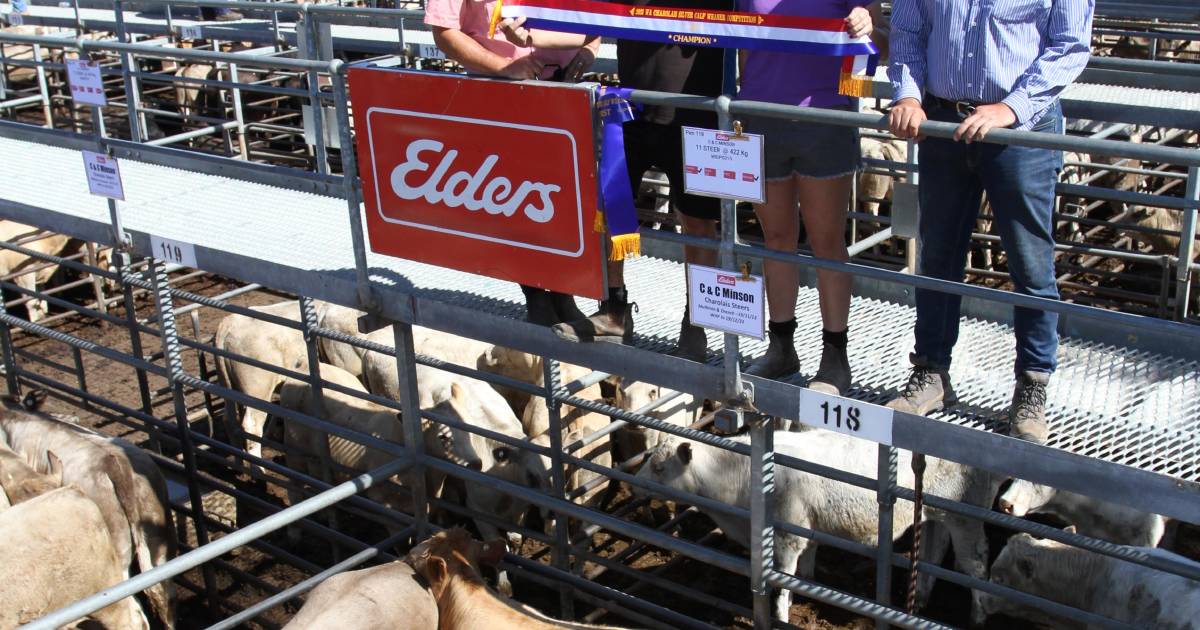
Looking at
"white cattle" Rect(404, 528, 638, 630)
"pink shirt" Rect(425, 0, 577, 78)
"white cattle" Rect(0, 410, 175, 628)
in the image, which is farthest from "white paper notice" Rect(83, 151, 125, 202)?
"white cattle" Rect(404, 528, 638, 630)

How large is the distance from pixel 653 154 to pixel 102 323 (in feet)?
27.9

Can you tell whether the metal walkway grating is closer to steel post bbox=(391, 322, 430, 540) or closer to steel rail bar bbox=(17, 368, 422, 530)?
steel post bbox=(391, 322, 430, 540)

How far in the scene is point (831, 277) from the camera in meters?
4.64

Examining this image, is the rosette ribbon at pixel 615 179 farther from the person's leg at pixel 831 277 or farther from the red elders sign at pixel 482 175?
the person's leg at pixel 831 277

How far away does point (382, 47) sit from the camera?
11727 mm

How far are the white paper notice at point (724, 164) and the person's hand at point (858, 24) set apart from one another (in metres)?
0.45

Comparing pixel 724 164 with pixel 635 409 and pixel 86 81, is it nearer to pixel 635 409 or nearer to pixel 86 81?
pixel 86 81

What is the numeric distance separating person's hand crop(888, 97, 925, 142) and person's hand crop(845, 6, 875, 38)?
0.27 meters

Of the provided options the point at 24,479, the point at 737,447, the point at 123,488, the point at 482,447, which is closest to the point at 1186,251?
the point at 737,447

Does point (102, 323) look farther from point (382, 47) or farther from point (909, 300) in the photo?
point (909, 300)

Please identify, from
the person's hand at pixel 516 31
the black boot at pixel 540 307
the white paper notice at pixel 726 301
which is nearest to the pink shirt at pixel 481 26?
the person's hand at pixel 516 31

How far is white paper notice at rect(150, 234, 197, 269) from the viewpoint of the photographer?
615cm

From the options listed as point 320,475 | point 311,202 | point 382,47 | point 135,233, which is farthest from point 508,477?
point 382,47

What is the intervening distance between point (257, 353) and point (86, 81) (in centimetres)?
299
